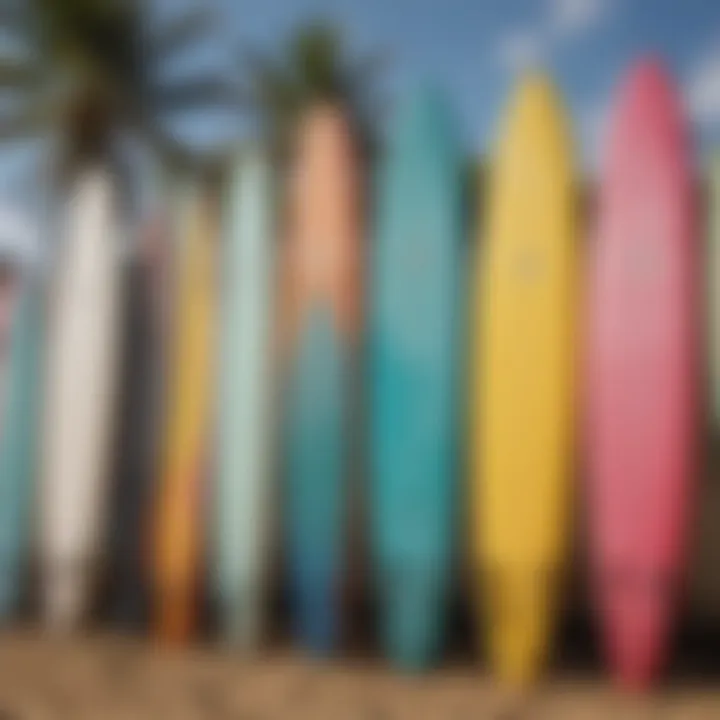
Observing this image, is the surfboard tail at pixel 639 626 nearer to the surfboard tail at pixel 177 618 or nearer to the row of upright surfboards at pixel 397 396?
the row of upright surfboards at pixel 397 396

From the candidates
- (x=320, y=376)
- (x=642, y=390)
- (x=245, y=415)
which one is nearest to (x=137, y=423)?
(x=245, y=415)

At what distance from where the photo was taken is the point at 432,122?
1.58 meters

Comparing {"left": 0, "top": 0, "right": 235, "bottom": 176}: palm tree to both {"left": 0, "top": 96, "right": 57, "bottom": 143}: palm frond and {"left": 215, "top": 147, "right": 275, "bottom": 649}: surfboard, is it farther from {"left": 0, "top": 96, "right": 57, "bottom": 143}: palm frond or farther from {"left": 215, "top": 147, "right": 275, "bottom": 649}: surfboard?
{"left": 215, "top": 147, "right": 275, "bottom": 649}: surfboard

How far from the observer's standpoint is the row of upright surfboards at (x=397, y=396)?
1.39 m

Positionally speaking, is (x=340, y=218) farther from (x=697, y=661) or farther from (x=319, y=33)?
(x=319, y=33)

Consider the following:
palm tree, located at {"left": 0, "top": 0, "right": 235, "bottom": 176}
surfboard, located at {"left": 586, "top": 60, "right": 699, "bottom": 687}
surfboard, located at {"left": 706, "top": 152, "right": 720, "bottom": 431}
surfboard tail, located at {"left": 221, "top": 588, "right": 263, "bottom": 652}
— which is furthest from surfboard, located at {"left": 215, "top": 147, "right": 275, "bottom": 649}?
palm tree, located at {"left": 0, "top": 0, "right": 235, "bottom": 176}

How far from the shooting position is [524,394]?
1.43 metres

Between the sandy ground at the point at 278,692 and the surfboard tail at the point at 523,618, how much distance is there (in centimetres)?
3

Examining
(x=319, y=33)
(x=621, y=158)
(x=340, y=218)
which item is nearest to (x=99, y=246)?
(x=340, y=218)

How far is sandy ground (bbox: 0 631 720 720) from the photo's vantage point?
1.28 meters

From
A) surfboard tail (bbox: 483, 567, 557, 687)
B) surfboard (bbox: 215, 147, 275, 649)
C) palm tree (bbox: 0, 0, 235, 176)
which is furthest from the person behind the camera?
palm tree (bbox: 0, 0, 235, 176)

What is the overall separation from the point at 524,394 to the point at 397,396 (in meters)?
0.17

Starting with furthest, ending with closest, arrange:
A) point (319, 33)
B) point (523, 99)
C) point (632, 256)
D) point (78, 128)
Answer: point (319, 33) < point (78, 128) < point (523, 99) < point (632, 256)

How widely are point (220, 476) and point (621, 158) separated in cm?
73
